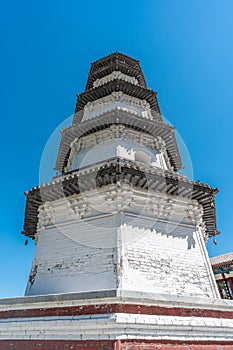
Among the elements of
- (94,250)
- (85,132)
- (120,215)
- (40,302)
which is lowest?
(40,302)

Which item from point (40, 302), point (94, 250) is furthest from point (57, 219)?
point (40, 302)

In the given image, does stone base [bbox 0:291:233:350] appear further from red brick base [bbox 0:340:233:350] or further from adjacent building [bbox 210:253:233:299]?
adjacent building [bbox 210:253:233:299]

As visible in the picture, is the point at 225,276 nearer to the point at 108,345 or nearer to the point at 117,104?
the point at 117,104

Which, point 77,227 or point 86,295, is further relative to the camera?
point 77,227

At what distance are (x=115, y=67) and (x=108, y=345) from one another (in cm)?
1974

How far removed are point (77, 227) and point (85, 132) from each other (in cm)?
648

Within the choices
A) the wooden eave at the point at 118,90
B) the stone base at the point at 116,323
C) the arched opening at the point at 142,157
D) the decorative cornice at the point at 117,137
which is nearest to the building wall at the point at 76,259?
the stone base at the point at 116,323

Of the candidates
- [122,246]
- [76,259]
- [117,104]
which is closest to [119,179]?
[122,246]

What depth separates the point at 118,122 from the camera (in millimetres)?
13125

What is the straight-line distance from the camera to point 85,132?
1385cm

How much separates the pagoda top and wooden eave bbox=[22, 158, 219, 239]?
13169mm

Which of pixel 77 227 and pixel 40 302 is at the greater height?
pixel 77 227

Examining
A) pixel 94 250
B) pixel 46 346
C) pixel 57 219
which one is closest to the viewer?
pixel 46 346

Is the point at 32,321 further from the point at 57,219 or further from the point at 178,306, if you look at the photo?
the point at 57,219
